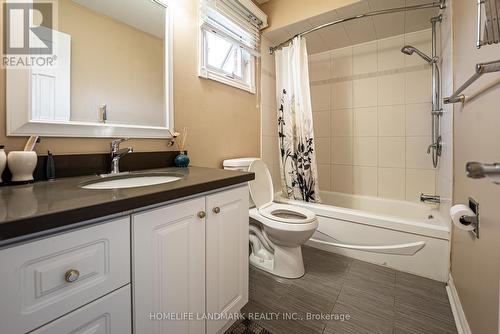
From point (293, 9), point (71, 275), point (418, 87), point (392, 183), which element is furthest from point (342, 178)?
point (71, 275)

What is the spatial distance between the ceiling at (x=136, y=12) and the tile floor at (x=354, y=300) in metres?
1.76

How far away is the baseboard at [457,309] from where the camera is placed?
1.08 m

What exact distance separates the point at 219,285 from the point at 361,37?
2.63 m

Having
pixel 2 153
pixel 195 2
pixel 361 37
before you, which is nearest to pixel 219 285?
pixel 2 153

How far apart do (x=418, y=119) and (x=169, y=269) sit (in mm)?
2551

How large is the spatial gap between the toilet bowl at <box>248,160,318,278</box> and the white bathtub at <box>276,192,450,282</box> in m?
0.41

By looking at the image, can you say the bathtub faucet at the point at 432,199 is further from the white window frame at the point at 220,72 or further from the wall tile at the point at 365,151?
the white window frame at the point at 220,72

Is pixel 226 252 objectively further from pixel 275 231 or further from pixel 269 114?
pixel 269 114

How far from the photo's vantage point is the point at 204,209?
0.89 meters

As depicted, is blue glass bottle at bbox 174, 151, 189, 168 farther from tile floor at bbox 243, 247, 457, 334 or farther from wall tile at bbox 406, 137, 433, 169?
wall tile at bbox 406, 137, 433, 169

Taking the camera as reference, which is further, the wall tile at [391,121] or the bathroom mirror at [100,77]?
the wall tile at [391,121]

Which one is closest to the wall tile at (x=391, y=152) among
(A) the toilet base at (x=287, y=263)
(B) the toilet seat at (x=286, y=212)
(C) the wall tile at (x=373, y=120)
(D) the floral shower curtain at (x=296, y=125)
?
(C) the wall tile at (x=373, y=120)

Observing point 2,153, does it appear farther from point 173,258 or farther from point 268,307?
point 268,307

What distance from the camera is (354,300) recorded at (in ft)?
4.41
